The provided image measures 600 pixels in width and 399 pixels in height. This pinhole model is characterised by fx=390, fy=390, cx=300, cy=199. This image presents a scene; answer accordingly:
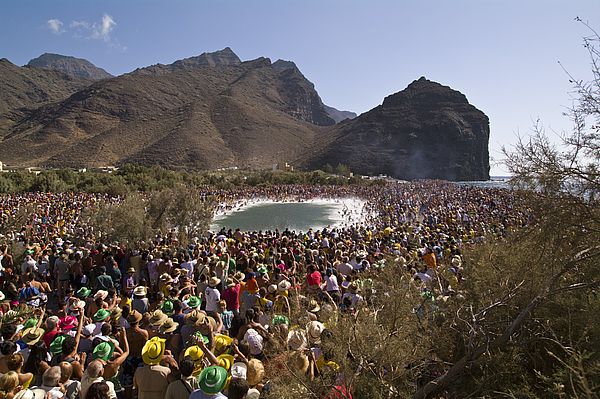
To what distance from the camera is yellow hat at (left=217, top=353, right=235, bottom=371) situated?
4.39m

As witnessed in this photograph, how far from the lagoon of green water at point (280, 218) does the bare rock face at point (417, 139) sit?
8340 centimetres

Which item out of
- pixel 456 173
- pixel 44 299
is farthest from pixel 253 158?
pixel 44 299

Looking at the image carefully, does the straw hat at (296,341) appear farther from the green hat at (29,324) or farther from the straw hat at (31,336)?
the green hat at (29,324)

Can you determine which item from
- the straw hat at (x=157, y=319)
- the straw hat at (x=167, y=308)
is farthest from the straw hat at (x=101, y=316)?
the straw hat at (x=167, y=308)

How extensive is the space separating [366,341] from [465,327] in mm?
1858

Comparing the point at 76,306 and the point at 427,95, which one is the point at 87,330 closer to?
the point at 76,306

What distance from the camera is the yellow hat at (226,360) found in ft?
14.4

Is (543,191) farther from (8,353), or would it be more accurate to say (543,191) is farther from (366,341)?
(8,353)

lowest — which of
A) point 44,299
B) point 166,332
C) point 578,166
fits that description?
point 44,299

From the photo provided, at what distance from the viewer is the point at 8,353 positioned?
171 inches

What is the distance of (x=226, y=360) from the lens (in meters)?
4.45

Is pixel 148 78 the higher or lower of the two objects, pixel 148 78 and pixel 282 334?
the higher

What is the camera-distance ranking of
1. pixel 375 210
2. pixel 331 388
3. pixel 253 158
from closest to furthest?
pixel 331 388 → pixel 375 210 → pixel 253 158

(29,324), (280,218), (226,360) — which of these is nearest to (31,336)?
(29,324)
